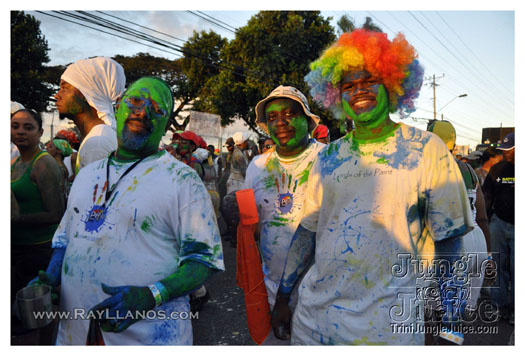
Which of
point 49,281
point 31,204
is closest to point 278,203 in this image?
point 49,281

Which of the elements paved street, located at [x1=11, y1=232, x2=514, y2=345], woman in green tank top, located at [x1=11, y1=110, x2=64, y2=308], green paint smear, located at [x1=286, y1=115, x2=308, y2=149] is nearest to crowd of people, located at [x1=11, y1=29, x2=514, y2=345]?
green paint smear, located at [x1=286, y1=115, x2=308, y2=149]

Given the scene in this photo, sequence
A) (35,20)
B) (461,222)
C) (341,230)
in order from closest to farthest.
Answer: (461,222)
(341,230)
(35,20)

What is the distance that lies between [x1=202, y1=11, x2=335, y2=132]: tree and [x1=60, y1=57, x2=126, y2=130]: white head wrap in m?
18.5

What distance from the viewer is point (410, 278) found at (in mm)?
1790

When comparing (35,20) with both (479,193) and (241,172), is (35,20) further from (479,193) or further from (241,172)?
(479,193)

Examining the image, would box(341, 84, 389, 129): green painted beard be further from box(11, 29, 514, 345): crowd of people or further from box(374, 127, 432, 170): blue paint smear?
box(374, 127, 432, 170): blue paint smear

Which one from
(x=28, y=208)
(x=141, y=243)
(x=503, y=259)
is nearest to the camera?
(x=141, y=243)

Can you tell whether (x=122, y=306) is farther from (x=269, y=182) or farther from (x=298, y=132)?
(x=298, y=132)

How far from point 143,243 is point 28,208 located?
2209 mm

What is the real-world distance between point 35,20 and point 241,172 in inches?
663

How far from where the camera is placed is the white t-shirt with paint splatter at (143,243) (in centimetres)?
169

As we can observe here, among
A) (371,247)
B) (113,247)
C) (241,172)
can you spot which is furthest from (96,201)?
(241,172)

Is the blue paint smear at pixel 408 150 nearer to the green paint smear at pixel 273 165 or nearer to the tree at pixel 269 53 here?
the green paint smear at pixel 273 165

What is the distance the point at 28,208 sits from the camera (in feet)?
10.8
